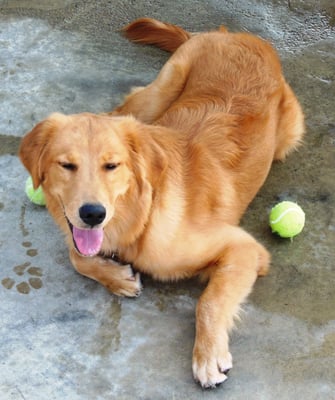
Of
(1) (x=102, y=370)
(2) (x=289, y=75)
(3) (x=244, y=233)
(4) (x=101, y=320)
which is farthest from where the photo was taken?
(2) (x=289, y=75)

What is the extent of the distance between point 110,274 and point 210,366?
790 millimetres

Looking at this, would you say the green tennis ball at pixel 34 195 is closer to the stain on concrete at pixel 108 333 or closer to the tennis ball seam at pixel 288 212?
the stain on concrete at pixel 108 333

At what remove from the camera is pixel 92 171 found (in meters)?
3.10

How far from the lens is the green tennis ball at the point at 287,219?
150 inches

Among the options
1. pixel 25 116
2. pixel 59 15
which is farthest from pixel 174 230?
pixel 59 15

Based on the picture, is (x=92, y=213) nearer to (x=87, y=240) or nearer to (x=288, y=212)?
(x=87, y=240)

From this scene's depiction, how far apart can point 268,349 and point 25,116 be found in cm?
261

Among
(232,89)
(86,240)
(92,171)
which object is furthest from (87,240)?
(232,89)

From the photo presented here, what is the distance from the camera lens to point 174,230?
3.43 m

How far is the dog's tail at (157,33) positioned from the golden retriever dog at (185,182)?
1099 mm

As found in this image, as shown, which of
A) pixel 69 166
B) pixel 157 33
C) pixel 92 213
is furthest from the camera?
pixel 157 33

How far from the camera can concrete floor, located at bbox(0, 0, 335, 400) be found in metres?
3.11

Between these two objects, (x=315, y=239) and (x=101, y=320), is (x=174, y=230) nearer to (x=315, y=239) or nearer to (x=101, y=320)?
(x=101, y=320)

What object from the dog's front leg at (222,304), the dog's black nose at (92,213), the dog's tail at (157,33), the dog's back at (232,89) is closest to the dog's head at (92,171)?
the dog's black nose at (92,213)
